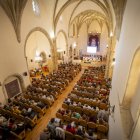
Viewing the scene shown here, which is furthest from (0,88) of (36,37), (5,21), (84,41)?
(84,41)

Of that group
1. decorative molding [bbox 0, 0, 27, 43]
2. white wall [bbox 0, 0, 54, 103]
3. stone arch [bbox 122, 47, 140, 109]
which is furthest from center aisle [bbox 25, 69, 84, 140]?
decorative molding [bbox 0, 0, 27, 43]

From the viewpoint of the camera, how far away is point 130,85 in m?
4.32

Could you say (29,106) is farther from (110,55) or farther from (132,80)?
(110,55)

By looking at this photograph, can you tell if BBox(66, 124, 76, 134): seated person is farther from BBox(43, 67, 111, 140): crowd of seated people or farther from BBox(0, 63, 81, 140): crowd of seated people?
BBox(0, 63, 81, 140): crowd of seated people

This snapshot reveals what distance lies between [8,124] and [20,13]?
8.56 meters

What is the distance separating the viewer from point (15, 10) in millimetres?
10164

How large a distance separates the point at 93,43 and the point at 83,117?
25492 mm

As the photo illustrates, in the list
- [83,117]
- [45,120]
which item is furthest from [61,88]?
[83,117]

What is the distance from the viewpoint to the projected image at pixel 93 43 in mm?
30703

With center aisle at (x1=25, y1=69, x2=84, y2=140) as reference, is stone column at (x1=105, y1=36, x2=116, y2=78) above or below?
above

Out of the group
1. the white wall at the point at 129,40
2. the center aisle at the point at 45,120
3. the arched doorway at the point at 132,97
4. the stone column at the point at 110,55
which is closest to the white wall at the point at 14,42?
the center aisle at the point at 45,120

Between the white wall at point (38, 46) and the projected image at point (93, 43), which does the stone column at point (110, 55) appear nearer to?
the white wall at point (38, 46)

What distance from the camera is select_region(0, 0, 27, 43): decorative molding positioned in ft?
31.2

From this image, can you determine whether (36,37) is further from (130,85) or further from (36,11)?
(130,85)
